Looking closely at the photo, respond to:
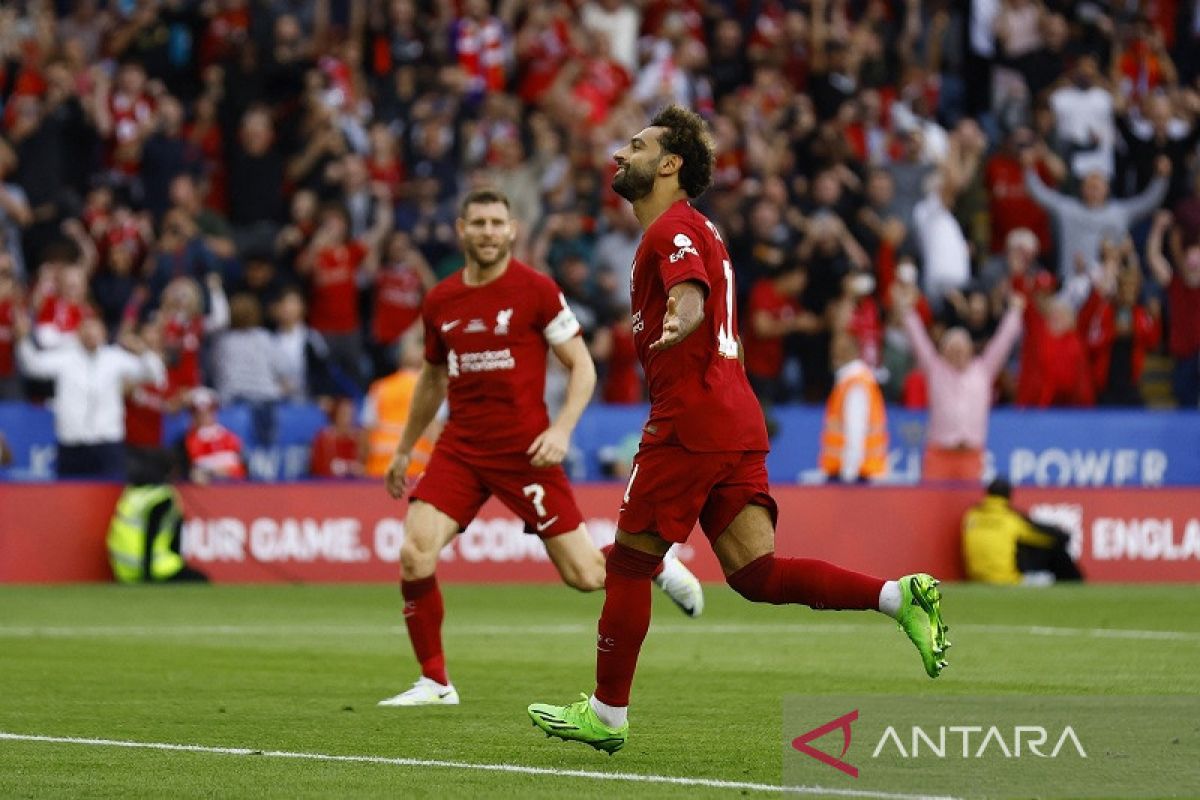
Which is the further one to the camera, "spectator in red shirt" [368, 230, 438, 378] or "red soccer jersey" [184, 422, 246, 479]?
"spectator in red shirt" [368, 230, 438, 378]

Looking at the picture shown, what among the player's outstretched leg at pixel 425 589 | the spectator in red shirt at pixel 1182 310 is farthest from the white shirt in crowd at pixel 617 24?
the player's outstretched leg at pixel 425 589

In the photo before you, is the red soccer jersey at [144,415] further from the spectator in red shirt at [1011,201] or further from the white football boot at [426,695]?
the white football boot at [426,695]

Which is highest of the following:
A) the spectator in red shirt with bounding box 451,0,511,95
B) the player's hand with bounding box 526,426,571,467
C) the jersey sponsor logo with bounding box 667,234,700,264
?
the spectator in red shirt with bounding box 451,0,511,95

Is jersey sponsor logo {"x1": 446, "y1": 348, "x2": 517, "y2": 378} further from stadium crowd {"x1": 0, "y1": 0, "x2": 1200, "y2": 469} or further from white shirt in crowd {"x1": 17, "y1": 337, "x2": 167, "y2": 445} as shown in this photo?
stadium crowd {"x1": 0, "y1": 0, "x2": 1200, "y2": 469}

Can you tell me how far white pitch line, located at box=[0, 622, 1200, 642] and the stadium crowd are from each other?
6019 millimetres

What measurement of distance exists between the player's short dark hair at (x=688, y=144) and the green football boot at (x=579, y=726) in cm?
203

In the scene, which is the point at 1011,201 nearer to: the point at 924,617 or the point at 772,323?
the point at 772,323

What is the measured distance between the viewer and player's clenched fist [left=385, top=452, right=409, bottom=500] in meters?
11.5

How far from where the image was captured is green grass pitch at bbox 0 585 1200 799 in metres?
8.48

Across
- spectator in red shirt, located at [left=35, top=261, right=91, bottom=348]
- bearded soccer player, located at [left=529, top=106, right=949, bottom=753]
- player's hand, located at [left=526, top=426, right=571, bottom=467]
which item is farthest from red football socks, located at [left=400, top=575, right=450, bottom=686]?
spectator in red shirt, located at [left=35, top=261, right=91, bottom=348]

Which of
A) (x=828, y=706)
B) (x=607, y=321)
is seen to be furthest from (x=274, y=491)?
(x=828, y=706)

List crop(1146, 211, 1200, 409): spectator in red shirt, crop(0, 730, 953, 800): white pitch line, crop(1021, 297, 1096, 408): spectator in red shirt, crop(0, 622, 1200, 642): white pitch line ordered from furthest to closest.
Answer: crop(1146, 211, 1200, 409): spectator in red shirt, crop(1021, 297, 1096, 408): spectator in red shirt, crop(0, 622, 1200, 642): white pitch line, crop(0, 730, 953, 800): white pitch line

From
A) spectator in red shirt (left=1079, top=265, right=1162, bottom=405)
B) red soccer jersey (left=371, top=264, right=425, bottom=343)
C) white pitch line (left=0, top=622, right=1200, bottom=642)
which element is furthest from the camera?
spectator in red shirt (left=1079, top=265, right=1162, bottom=405)

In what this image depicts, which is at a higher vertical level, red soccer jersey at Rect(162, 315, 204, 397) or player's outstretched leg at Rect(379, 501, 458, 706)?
red soccer jersey at Rect(162, 315, 204, 397)
